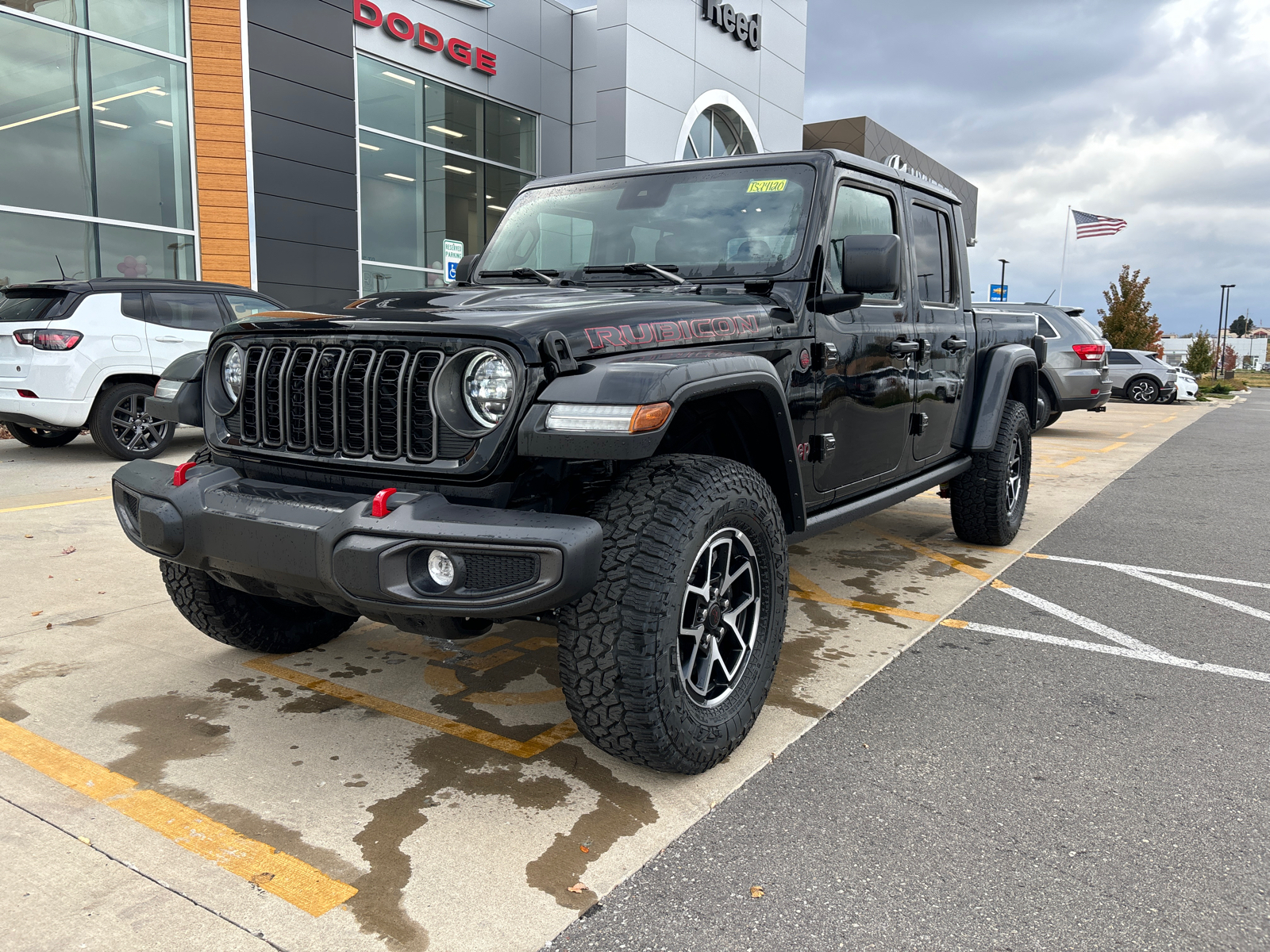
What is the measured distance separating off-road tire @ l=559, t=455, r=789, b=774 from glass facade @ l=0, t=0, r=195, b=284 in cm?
1250

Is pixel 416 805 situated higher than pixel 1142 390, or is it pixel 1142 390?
pixel 1142 390

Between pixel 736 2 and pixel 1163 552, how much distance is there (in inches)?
725

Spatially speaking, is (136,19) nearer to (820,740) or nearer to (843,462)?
(843,462)

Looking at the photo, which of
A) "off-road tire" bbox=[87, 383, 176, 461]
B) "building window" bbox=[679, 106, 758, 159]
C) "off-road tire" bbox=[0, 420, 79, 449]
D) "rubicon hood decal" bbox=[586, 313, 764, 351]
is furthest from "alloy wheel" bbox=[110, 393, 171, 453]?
"building window" bbox=[679, 106, 758, 159]

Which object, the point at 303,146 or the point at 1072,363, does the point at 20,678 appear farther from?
the point at 303,146

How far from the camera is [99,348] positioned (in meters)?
8.76

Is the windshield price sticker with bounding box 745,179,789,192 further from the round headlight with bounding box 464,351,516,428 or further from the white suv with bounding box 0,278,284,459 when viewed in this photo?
the white suv with bounding box 0,278,284,459

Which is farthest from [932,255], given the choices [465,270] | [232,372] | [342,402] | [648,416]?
[232,372]

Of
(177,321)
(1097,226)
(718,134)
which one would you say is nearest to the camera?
(177,321)

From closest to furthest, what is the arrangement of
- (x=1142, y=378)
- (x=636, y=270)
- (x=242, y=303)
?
1. (x=636, y=270)
2. (x=242, y=303)
3. (x=1142, y=378)

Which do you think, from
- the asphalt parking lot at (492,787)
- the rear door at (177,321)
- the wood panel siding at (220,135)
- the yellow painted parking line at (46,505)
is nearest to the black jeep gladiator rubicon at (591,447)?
the asphalt parking lot at (492,787)

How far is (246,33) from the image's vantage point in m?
14.1

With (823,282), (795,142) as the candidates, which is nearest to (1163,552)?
(823,282)

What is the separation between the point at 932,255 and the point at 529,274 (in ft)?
7.20
